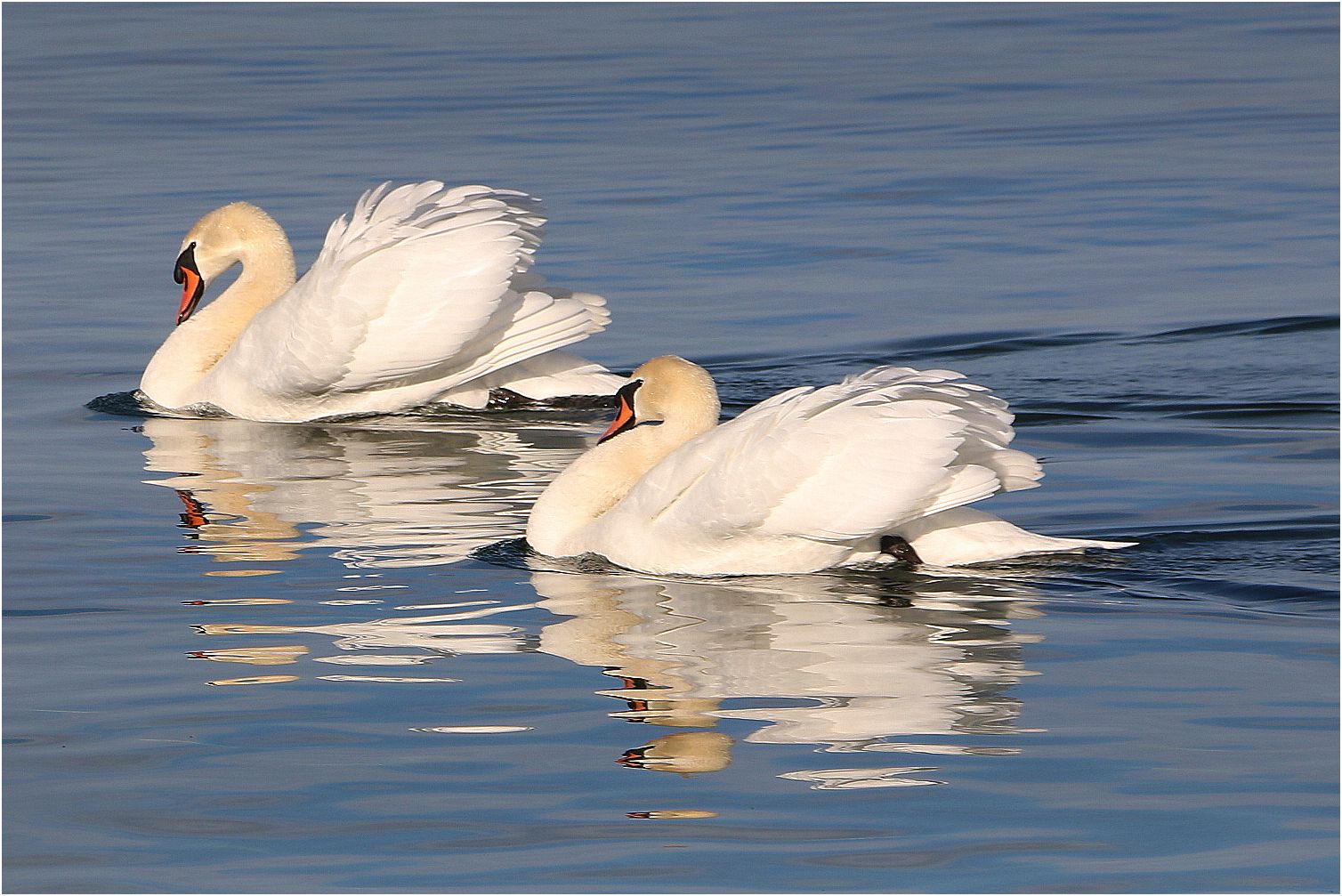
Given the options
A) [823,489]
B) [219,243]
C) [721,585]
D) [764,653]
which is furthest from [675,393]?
[219,243]

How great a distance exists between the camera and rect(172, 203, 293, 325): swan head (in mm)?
13266

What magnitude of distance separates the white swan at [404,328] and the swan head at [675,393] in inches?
106

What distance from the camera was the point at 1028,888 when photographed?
17.6ft

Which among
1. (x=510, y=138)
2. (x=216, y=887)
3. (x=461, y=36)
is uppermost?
(x=461, y=36)

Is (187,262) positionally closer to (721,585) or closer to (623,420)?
(623,420)

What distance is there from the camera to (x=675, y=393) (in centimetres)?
905

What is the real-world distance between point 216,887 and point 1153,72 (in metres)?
23.6

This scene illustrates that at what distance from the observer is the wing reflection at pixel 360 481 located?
9281 millimetres

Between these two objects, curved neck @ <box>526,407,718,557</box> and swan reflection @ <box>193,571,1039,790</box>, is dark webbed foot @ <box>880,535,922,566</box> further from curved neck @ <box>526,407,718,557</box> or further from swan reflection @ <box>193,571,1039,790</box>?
curved neck @ <box>526,407,718,557</box>

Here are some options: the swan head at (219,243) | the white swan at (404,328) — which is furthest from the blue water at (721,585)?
the swan head at (219,243)

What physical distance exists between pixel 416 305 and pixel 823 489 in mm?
4133

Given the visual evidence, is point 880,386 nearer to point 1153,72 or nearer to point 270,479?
point 270,479

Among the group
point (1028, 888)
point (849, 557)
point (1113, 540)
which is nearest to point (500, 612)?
point (849, 557)

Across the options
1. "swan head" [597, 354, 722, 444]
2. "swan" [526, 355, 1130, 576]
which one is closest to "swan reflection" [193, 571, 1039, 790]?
"swan" [526, 355, 1130, 576]
